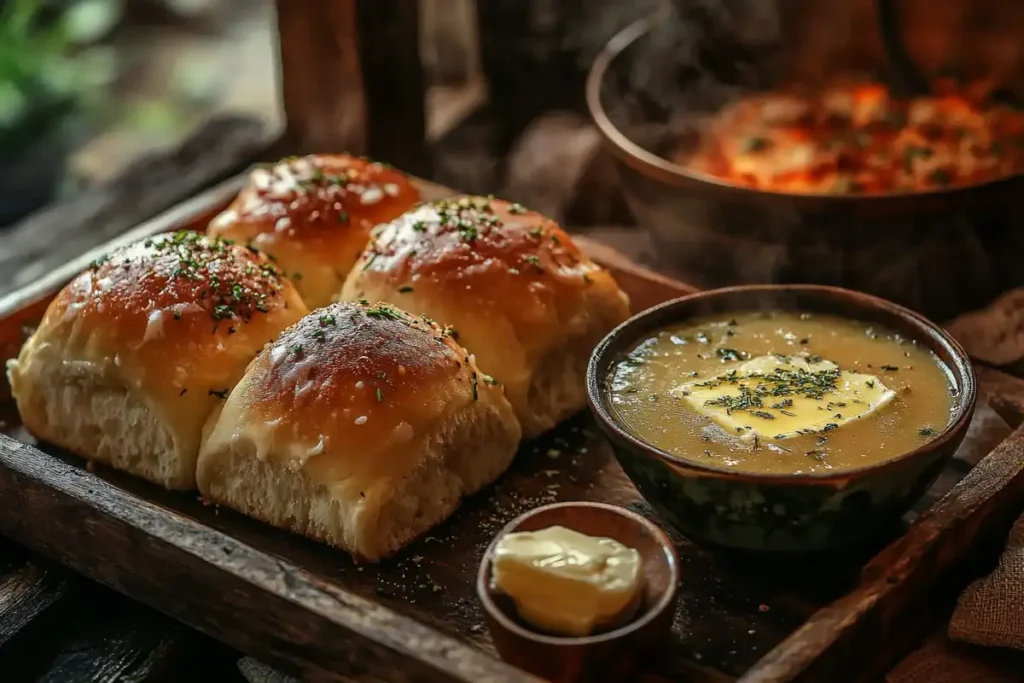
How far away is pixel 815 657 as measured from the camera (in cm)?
219

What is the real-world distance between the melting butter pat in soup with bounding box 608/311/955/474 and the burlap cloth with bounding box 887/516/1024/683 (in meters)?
0.36

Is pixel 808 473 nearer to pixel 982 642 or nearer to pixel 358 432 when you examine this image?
pixel 982 642

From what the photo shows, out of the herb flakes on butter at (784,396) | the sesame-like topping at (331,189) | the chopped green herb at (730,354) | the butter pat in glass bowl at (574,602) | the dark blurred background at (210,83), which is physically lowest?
the dark blurred background at (210,83)

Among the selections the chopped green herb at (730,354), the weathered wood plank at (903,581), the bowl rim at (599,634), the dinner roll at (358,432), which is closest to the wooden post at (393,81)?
the dinner roll at (358,432)

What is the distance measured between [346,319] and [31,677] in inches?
39.4

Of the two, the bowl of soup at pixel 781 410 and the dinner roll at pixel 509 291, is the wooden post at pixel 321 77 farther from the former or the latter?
the bowl of soup at pixel 781 410

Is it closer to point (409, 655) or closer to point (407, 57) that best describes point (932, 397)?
point (409, 655)

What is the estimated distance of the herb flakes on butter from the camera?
2520mm

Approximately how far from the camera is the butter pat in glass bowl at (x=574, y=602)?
221cm

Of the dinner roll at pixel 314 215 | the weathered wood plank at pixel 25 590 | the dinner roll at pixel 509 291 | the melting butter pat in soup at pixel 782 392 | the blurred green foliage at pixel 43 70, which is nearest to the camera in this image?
the melting butter pat in soup at pixel 782 392

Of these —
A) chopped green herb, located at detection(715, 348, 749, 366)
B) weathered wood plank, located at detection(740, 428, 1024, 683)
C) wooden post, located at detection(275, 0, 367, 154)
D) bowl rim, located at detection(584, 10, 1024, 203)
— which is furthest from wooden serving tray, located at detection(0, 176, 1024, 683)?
wooden post, located at detection(275, 0, 367, 154)

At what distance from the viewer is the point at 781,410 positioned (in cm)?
256

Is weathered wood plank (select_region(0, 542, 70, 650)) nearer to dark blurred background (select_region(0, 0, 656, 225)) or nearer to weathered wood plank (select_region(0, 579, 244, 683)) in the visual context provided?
weathered wood plank (select_region(0, 579, 244, 683))

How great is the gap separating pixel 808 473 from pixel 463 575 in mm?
752
